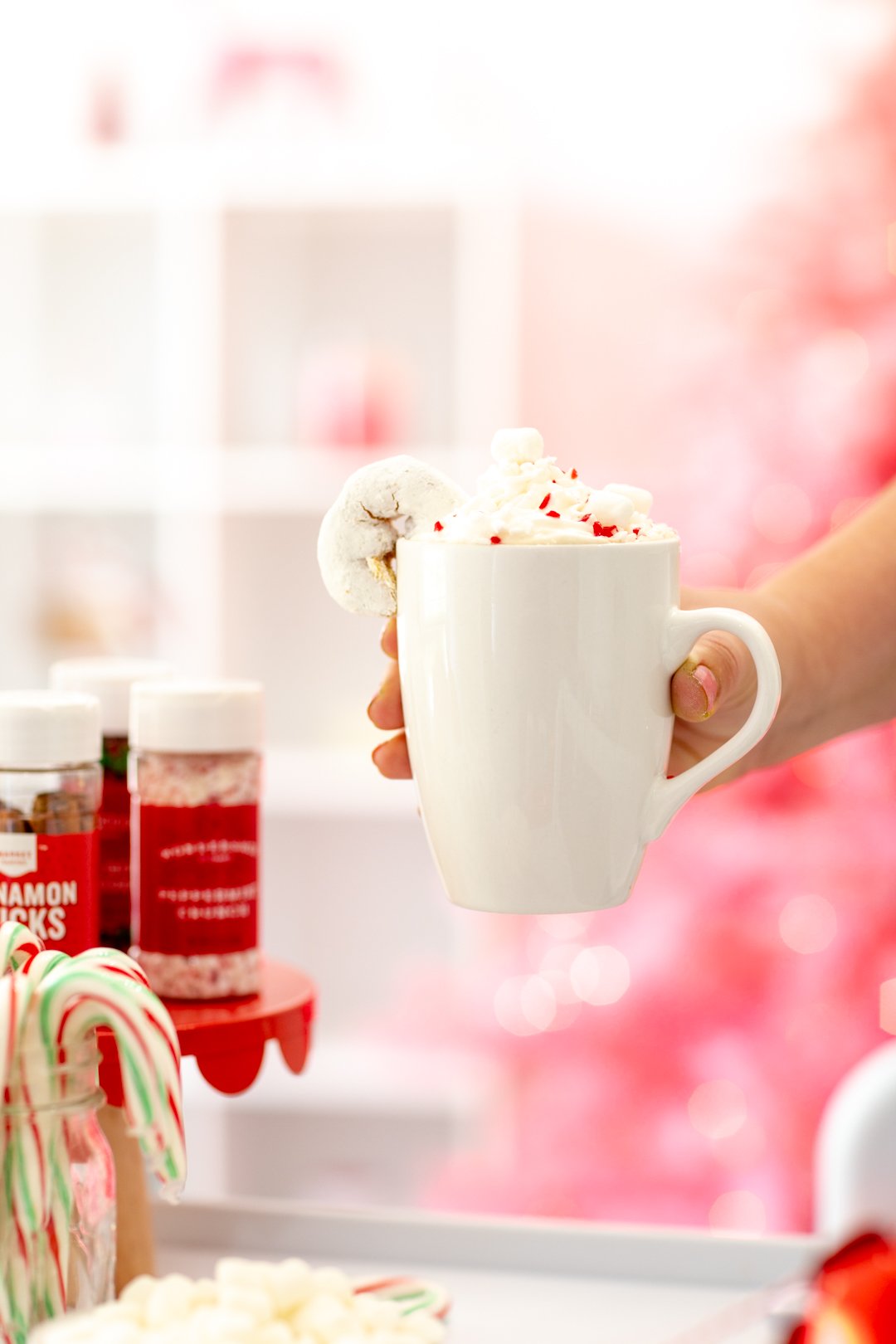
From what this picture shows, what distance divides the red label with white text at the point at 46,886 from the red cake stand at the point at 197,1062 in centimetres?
6

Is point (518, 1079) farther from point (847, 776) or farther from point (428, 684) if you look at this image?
point (428, 684)

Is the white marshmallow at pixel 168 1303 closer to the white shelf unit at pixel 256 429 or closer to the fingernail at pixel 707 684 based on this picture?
the fingernail at pixel 707 684

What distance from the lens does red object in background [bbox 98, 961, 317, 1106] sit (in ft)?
2.64

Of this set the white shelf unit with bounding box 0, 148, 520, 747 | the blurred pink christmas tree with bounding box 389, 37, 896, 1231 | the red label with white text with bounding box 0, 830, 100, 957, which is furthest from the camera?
the white shelf unit with bounding box 0, 148, 520, 747

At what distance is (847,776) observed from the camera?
208cm

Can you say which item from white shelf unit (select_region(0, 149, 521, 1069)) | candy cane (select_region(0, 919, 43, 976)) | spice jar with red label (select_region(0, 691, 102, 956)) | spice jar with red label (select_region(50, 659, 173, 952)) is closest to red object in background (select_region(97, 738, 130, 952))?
spice jar with red label (select_region(50, 659, 173, 952))

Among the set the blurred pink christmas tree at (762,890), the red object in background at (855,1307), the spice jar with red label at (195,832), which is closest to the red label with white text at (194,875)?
the spice jar with red label at (195,832)

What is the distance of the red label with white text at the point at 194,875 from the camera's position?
87 cm

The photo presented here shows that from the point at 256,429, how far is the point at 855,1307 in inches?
86.1

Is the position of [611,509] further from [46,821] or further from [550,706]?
[46,821]

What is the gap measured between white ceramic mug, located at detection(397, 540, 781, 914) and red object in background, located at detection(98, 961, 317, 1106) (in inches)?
8.7

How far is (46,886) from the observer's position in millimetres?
789

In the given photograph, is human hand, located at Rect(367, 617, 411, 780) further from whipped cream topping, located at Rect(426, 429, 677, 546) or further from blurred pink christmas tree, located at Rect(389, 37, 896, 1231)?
blurred pink christmas tree, located at Rect(389, 37, 896, 1231)

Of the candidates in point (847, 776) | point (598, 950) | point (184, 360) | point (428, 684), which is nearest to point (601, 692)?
point (428, 684)
